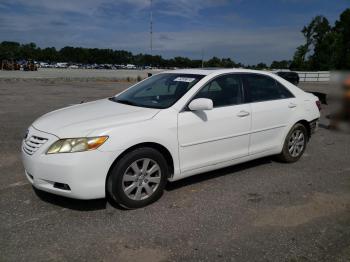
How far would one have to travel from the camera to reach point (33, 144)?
3824 mm

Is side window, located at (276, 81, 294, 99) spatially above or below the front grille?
above

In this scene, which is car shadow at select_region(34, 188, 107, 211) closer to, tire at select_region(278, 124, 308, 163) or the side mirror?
the side mirror

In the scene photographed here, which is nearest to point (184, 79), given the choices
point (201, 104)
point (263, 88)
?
point (201, 104)

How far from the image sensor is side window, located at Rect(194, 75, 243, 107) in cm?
464

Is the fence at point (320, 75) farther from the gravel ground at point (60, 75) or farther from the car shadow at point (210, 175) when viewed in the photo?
the gravel ground at point (60, 75)

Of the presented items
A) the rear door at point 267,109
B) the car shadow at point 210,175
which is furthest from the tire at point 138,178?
the rear door at point 267,109

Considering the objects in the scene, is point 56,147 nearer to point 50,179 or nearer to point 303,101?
point 50,179

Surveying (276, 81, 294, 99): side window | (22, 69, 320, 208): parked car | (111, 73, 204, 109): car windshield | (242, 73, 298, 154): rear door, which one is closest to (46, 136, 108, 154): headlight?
(22, 69, 320, 208): parked car

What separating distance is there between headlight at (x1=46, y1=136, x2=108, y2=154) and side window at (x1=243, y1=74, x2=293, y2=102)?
241cm

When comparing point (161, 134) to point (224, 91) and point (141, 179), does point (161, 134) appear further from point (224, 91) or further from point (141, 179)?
A: point (224, 91)

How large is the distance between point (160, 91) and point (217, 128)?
1.00m

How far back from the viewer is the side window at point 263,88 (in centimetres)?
509

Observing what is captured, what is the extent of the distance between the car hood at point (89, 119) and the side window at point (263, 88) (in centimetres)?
161

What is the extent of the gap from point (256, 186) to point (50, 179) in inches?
104
